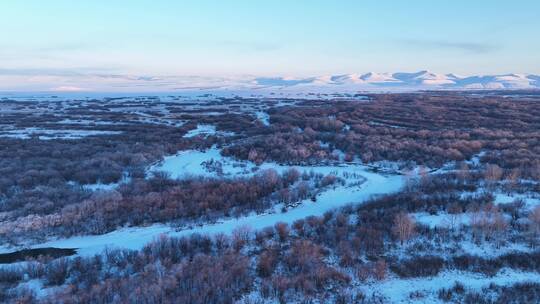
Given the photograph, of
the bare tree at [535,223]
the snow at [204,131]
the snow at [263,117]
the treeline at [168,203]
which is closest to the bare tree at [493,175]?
the bare tree at [535,223]

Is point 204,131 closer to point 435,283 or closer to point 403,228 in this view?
point 403,228

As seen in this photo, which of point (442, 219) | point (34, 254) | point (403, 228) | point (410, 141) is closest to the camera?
point (34, 254)

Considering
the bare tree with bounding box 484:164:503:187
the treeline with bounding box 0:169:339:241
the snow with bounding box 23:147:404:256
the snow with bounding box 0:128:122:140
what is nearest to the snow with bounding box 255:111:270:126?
the snow with bounding box 0:128:122:140

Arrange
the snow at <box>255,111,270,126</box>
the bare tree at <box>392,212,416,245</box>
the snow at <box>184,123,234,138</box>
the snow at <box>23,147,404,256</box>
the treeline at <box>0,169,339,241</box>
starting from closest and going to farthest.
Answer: the bare tree at <box>392,212,416,245</box> → the snow at <box>23,147,404,256</box> → the treeline at <box>0,169,339,241</box> → the snow at <box>184,123,234,138</box> → the snow at <box>255,111,270,126</box>

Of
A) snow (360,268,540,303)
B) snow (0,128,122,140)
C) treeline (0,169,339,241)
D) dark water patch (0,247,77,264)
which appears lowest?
dark water patch (0,247,77,264)

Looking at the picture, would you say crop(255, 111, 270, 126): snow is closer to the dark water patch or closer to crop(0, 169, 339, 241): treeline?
crop(0, 169, 339, 241): treeline

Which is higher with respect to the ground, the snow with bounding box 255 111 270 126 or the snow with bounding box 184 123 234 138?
the snow with bounding box 255 111 270 126

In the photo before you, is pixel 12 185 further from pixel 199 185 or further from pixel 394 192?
pixel 394 192

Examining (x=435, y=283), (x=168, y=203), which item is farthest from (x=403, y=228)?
(x=168, y=203)

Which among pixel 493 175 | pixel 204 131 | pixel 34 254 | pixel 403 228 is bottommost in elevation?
pixel 34 254

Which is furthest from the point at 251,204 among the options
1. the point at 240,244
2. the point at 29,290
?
the point at 29,290

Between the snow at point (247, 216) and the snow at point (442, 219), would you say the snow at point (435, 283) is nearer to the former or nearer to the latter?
the snow at point (442, 219)
